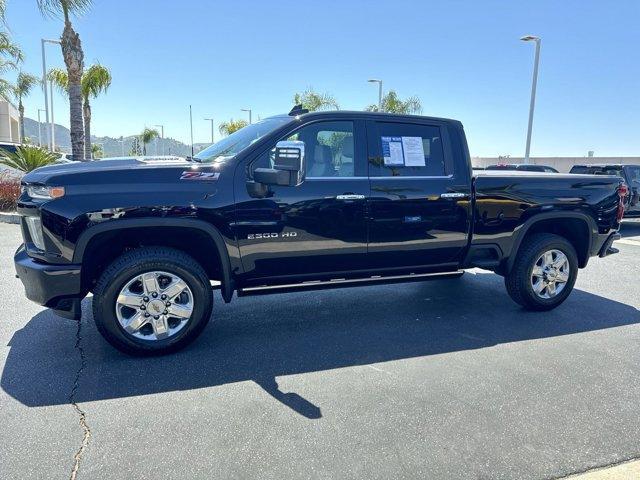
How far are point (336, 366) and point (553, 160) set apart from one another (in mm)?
31798

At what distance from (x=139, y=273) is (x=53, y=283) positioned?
588mm

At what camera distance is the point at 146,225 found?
346cm

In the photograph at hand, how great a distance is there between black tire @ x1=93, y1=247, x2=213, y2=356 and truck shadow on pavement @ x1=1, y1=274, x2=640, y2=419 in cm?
12

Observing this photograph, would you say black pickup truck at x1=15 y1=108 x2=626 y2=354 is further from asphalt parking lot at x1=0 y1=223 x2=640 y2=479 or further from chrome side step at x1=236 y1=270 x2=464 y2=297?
asphalt parking lot at x1=0 y1=223 x2=640 y2=479

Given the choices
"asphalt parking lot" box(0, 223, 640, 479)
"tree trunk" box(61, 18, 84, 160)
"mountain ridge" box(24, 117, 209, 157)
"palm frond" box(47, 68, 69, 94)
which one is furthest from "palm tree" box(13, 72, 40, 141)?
"asphalt parking lot" box(0, 223, 640, 479)

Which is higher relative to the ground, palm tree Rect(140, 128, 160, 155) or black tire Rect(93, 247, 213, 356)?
palm tree Rect(140, 128, 160, 155)

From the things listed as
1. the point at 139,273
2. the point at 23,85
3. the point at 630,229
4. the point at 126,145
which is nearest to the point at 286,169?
the point at 139,273

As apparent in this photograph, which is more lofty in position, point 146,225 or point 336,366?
point 146,225

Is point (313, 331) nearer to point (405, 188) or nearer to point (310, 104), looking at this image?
point (405, 188)

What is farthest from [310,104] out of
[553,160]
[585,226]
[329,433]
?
[329,433]

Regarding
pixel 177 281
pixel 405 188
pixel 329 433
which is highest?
pixel 405 188

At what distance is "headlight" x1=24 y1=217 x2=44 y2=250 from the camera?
11.1 feet

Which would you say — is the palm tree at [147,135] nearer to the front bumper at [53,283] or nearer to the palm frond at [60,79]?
the palm frond at [60,79]

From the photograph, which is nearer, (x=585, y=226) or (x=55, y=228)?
(x=55, y=228)
